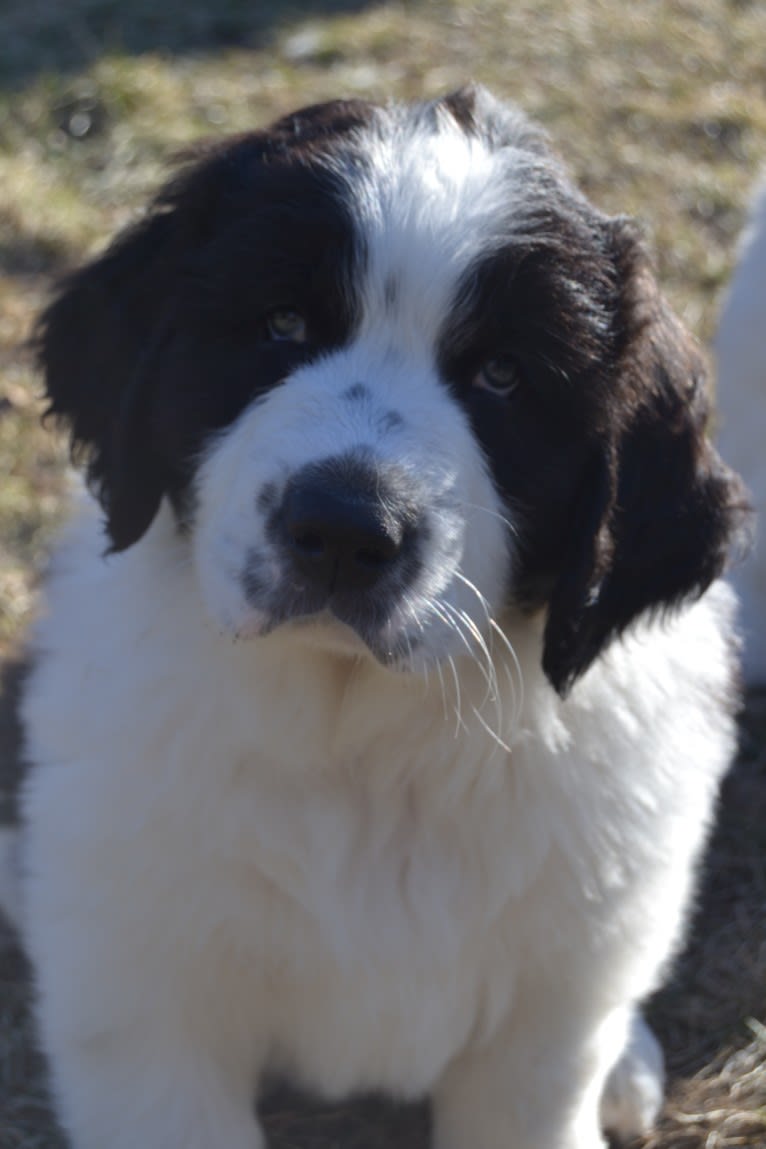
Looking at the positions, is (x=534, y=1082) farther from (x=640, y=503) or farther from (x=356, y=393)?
(x=356, y=393)

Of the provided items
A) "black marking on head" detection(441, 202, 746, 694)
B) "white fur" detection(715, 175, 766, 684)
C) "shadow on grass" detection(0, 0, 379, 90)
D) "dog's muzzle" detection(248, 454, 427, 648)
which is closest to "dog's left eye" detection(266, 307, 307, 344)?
"black marking on head" detection(441, 202, 746, 694)

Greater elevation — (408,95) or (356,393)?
(356,393)

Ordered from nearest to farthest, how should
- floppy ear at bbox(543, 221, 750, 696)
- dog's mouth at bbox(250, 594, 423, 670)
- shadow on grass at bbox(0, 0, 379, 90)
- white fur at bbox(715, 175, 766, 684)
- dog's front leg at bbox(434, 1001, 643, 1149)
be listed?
dog's mouth at bbox(250, 594, 423, 670), floppy ear at bbox(543, 221, 750, 696), dog's front leg at bbox(434, 1001, 643, 1149), white fur at bbox(715, 175, 766, 684), shadow on grass at bbox(0, 0, 379, 90)

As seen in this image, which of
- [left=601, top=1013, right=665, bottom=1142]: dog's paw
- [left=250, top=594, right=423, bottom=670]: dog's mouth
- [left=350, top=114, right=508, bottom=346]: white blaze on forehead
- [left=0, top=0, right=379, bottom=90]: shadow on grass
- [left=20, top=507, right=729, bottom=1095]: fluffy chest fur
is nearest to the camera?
[left=250, top=594, right=423, bottom=670]: dog's mouth

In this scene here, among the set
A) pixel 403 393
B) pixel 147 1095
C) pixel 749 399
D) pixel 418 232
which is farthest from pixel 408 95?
pixel 147 1095

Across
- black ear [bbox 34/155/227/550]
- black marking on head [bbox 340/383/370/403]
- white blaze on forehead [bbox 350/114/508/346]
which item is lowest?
Result: black ear [bbox 34/155/227/550]

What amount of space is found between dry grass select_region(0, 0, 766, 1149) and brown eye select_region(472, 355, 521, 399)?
4.70ft

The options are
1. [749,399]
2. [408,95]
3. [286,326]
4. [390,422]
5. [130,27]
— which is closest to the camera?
[390,422]

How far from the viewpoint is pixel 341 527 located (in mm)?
2514

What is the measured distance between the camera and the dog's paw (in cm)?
356

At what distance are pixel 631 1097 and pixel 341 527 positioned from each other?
1.64 metres

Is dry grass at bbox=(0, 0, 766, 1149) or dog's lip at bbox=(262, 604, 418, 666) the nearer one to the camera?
dog's lip at bbox=(262, 604, 418, 666)

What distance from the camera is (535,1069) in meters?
3.24

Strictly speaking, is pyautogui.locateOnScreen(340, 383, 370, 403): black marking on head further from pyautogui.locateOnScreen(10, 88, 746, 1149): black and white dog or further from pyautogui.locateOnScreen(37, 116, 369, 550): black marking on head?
pyautogui.locateOnScreen(37, 116, 369, 550): black marking on head
